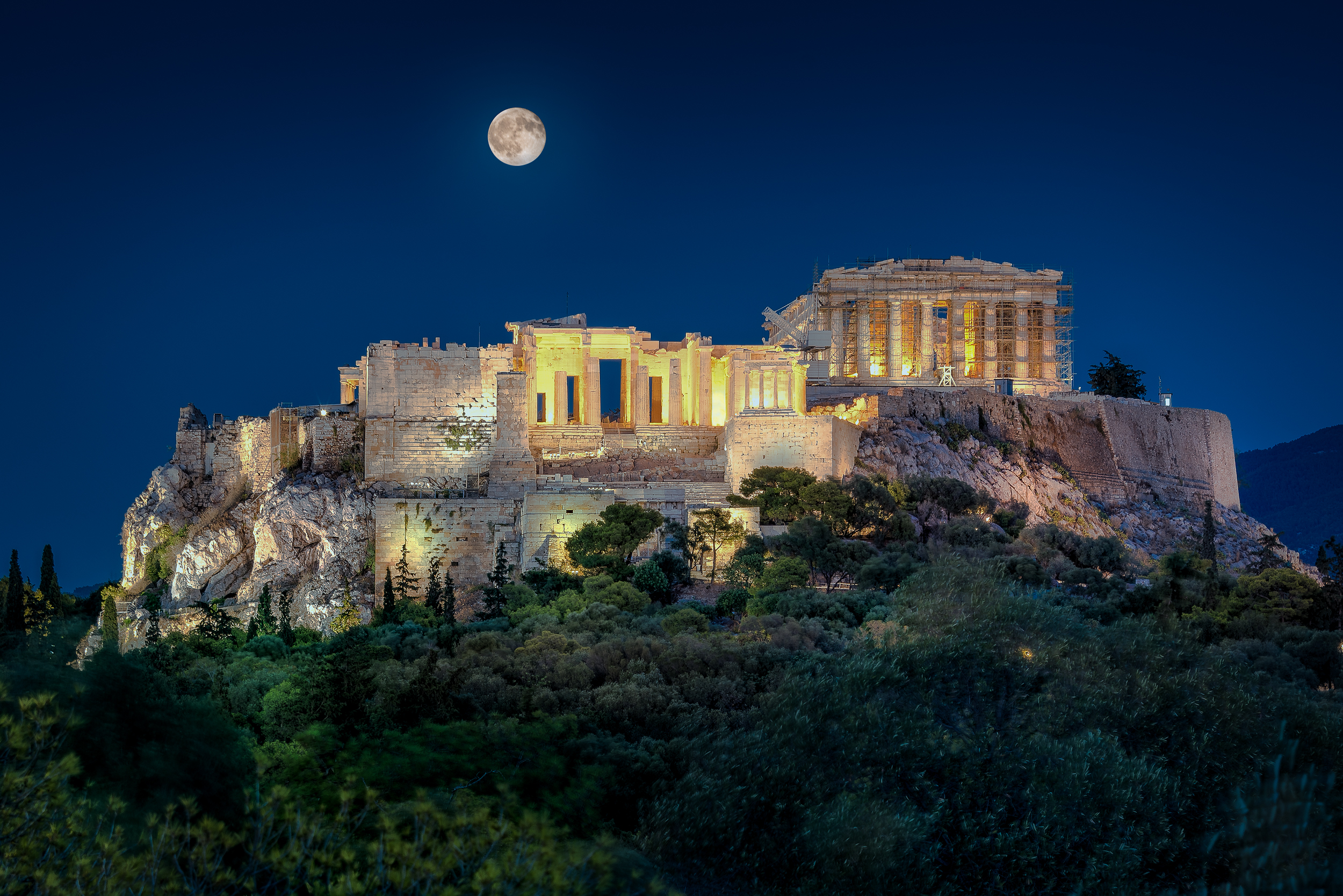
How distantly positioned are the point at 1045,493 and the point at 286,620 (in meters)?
27.6

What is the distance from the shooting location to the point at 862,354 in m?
54.5

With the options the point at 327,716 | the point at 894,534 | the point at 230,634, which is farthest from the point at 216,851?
the point at 894,534

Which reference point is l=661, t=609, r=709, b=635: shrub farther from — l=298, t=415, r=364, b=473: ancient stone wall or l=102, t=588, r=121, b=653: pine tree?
l=298, t=415, r=364, b=473: ancient stone wall

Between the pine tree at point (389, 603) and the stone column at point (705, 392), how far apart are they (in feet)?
42.4

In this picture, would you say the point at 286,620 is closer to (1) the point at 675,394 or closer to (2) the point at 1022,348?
(1) the point at 675,394

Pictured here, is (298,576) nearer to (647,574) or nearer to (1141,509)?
(647,574)

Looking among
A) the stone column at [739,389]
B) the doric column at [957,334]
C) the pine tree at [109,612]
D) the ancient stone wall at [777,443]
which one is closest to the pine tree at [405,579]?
the pine tree at [109,612]

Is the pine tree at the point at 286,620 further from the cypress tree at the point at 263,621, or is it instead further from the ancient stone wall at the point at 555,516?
the ancient stone wall at the point at 555,516

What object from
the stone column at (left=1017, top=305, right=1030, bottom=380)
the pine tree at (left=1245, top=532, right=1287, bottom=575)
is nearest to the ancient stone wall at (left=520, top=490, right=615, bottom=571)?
the pine tree at (left=1245, top=532, right=1287, bottom=575)

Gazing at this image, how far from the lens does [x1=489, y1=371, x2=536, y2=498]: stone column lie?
115ft

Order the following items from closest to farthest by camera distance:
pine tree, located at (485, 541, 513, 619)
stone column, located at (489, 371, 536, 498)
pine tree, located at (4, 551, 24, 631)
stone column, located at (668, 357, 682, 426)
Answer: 1. pine tree, located at (485, 541, 513, 619)
2. pine tree, located at (4, 551, 24, 631)
3. stone column, located at (489, 371, 536, 498)
4. stone column, located at (668, 357, 682, 426)

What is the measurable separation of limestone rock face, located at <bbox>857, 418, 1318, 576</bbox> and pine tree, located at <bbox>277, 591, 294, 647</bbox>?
1809 centimetres

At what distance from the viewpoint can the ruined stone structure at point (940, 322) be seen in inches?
2132

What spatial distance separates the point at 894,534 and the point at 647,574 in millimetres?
8410
